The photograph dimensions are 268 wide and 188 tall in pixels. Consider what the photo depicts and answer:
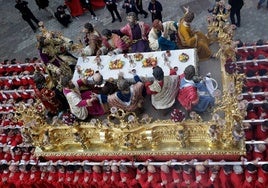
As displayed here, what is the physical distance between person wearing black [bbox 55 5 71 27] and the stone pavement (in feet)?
0.85

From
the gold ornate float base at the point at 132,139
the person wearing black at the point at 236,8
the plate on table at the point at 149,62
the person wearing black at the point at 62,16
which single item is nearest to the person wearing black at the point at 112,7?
the person wearing black at the point at 62,16

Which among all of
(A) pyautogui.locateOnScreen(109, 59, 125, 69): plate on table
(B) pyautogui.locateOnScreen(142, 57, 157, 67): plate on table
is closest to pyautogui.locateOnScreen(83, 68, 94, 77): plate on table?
(A) pyautogui.locateOnScreen(109, 59, 125, 69): plate on table

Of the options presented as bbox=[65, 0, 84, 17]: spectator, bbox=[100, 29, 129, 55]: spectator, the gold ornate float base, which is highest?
bbox=[65, 0, 84, 17]: spectator

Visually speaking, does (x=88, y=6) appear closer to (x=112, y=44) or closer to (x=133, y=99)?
(x=112, y=44)

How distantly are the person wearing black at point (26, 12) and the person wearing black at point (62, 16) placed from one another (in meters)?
1.21

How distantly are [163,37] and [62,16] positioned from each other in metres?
7.00

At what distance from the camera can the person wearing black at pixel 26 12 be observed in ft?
58.1

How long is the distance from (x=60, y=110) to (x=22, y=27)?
841cm

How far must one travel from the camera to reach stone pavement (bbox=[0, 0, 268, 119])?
15.1 meters

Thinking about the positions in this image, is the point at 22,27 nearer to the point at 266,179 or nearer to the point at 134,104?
the point at 134,104

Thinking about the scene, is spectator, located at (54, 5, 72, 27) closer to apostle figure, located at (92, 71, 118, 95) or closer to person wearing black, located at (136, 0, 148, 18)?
person wearing black, located at (136, 0, 148, 18)

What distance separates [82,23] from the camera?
59.2 ft

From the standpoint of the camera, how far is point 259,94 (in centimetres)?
1118

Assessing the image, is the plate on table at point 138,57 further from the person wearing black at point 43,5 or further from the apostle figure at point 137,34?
the person wearing black at point 43,5
